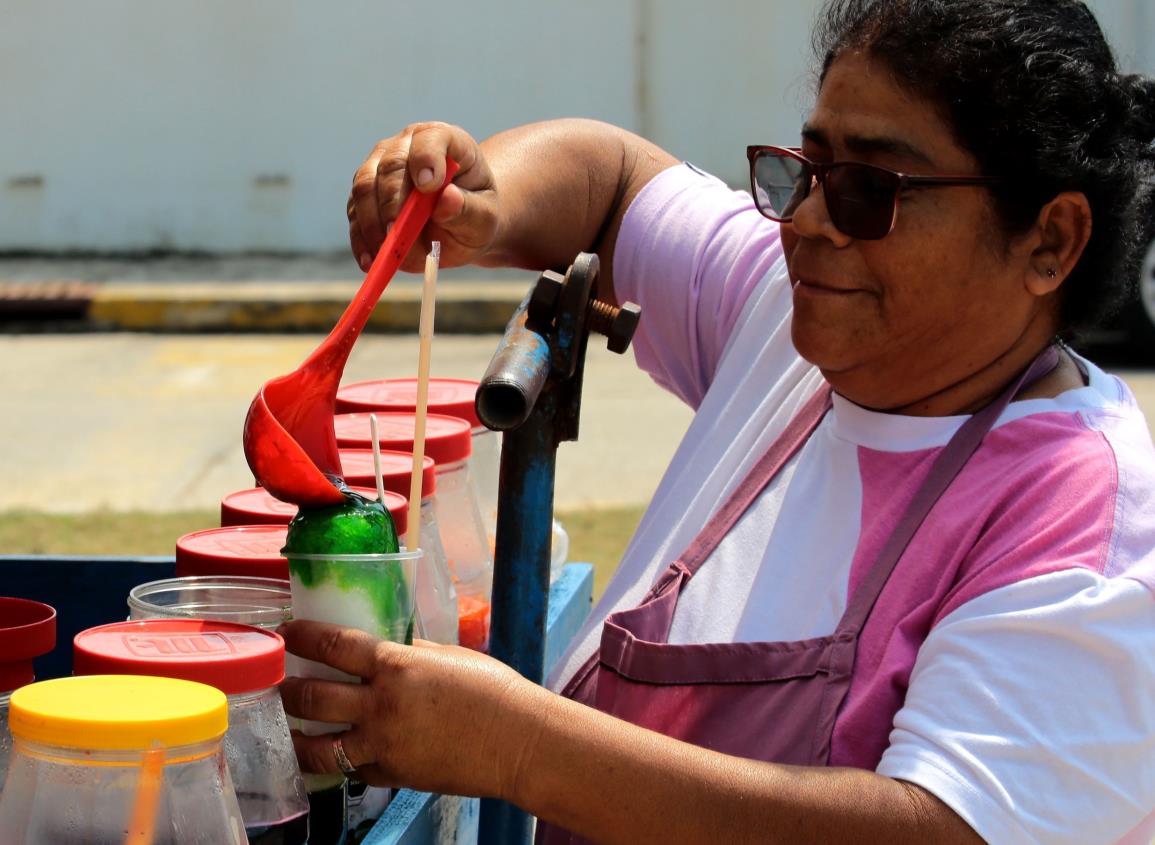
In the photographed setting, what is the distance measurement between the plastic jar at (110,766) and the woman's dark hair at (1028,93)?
37.2 inches

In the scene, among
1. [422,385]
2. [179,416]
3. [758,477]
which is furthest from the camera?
[179,416]

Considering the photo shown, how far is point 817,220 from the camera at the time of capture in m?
1.54

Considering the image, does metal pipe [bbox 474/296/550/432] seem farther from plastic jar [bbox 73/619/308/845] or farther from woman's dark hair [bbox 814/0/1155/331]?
woman's dark hair [bbox 814/0/1155/331]

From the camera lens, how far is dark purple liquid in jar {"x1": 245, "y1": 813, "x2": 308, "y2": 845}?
1.09 meters

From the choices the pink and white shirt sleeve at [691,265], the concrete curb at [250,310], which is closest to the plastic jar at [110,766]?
the pink and white shirt sleeve at [691,265]

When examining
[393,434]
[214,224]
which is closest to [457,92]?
[214,224]

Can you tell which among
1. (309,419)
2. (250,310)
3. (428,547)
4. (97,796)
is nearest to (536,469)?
(428,547)

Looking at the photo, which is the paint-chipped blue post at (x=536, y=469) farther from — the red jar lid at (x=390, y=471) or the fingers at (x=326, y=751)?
the fingers at (x=326, y=751)

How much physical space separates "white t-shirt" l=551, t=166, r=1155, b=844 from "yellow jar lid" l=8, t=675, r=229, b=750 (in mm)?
594

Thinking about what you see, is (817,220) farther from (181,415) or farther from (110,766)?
(181,415)

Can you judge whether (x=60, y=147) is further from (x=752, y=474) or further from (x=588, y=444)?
(x=752, y=474)

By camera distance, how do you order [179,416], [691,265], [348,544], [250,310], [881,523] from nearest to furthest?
[348,544] < [881,523] < [691,265] < [179,416] < [250,310]

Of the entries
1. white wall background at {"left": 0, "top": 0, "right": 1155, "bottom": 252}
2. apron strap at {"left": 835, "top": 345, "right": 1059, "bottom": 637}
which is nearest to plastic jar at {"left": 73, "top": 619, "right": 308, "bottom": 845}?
apron strap at {"left": 835, "top": 345, "right": 1059, "bottom": 637}

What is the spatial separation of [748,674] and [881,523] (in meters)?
0.21
